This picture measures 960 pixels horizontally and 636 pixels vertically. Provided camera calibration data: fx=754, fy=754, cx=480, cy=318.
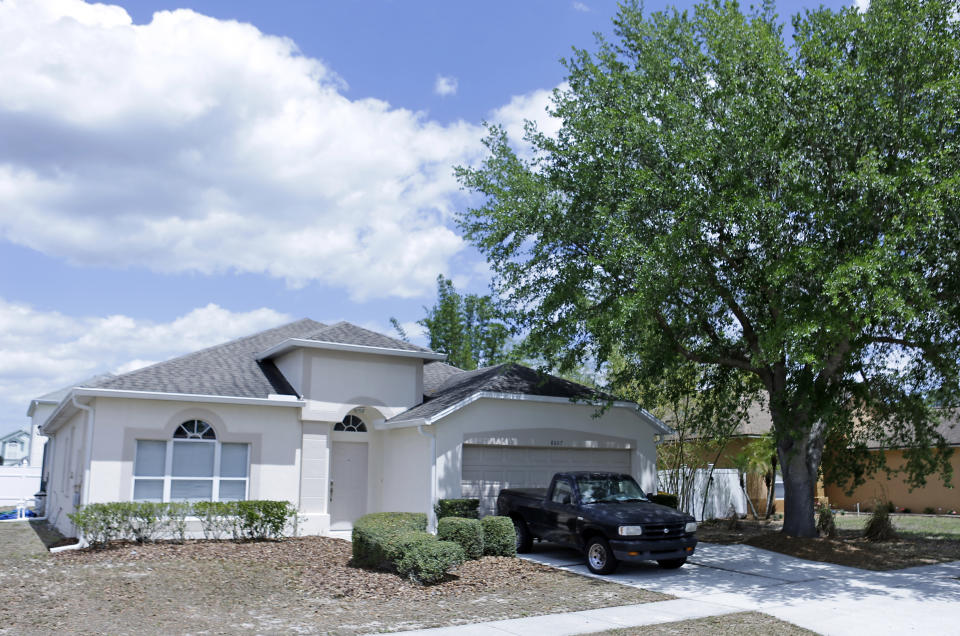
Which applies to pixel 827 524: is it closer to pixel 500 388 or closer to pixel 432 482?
pixel 500 388

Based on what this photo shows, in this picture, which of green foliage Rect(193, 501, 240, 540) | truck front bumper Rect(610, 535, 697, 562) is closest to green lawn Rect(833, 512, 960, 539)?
truck front bumper Rect(610, 535, 697, 562)

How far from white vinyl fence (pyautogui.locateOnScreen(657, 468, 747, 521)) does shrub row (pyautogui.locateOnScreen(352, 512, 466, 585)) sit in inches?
445

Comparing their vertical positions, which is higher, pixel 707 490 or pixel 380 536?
pixel 707 490

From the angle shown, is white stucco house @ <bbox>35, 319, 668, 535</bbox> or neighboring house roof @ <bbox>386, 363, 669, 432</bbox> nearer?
white stucco house @ <bbox>35, 319, 668, 535</bbox>

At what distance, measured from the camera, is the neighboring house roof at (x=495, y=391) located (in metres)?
17.9

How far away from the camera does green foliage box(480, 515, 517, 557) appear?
1426cm

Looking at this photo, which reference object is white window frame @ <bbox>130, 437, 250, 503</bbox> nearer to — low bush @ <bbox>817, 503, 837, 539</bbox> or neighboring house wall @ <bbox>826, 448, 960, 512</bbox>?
low bush @ <bbox>817, 503, 837, 539</bbox>

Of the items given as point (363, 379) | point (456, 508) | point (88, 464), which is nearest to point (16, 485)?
point (88, 464)

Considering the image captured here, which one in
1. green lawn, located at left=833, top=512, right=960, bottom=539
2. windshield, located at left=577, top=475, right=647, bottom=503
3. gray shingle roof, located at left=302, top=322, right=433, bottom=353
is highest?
gray shingle roof, located at left=302, top=322, right=433, bottom=353

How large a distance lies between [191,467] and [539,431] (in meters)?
8.27

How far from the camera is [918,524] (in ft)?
76.7

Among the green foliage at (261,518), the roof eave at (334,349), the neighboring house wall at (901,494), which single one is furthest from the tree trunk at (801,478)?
the neighboring house wall at (901,494)

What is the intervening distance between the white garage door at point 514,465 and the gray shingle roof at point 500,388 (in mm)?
1345

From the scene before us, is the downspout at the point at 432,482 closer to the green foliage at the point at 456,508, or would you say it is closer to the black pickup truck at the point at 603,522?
the green foliage at the point at 456,508
